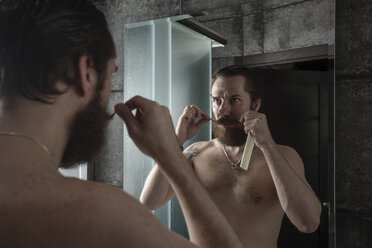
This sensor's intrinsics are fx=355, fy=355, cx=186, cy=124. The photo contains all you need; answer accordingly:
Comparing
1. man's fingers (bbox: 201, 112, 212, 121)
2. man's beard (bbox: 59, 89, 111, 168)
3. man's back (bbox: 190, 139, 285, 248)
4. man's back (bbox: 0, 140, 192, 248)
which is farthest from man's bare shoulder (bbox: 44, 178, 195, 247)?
man's fingers (bbox: 201, 112, 212, 121)

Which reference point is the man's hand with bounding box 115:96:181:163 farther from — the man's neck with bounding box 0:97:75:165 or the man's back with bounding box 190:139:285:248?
the man's back with bounding box 190:139:285:248

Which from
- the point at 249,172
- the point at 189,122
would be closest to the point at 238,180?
the point at 249,172

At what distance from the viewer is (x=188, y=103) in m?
1.02

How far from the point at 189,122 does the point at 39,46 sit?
2.00 ft

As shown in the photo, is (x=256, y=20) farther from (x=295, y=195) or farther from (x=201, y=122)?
(x=295, y=195)

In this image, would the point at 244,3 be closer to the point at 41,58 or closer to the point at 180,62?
the point at 180,62

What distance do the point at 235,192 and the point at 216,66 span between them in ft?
1.11

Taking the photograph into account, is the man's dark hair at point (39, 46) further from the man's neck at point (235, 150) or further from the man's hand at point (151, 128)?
the man's neck at point (235, 150)

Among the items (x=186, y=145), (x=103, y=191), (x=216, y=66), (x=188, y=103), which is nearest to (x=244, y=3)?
(x=216, y=66)

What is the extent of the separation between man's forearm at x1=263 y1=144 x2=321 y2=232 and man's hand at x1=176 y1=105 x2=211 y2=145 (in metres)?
0.21

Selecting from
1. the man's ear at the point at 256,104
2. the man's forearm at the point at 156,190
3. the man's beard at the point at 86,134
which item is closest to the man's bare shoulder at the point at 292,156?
the man's ear at the point at 256,104

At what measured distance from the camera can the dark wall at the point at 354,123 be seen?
0.80 metres

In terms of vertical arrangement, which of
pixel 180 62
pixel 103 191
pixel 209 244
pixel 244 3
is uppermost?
pixel 244 3

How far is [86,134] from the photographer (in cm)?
52
